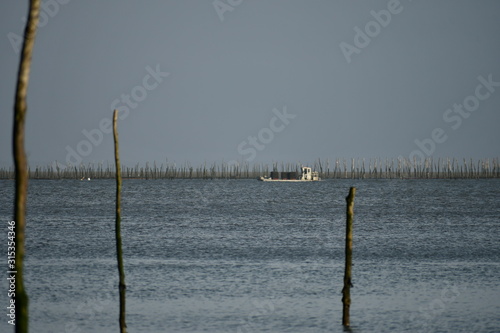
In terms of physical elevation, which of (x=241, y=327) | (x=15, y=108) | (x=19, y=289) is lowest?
(x=241, y=327)

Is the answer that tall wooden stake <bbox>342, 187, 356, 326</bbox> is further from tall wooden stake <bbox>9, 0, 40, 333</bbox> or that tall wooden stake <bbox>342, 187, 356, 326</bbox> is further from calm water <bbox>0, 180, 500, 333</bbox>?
tall wooden stake <bbox>9, 0, 40, 333</bbox>

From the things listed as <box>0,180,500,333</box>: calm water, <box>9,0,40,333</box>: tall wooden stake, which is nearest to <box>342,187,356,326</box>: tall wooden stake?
<box>0,180,500,333</box>: calm water

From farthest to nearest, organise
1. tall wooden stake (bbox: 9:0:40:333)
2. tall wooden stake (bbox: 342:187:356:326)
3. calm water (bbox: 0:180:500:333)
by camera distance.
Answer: calm water (bbox: 0:180:500:333), tall wooden stake (bbox: 342:187:356:326), tall wooden stake (bbox: 9:0:40:333)

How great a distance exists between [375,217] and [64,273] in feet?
138

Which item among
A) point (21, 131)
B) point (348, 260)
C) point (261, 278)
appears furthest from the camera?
point (261, 278)

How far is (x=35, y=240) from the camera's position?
151 ft

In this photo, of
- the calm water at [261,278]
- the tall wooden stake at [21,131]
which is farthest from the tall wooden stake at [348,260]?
the tall wooden stake at [21,131]

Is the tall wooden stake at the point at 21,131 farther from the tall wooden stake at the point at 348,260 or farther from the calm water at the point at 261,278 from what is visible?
the tall wooden stake at the point at 348,260

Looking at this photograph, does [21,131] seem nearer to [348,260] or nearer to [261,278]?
[348,260]

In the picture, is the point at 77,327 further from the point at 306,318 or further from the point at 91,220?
the point at 91,220

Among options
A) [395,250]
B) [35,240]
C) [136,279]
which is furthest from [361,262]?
[35,240]

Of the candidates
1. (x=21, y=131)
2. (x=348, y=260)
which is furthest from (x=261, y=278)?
(x=21, y=131)

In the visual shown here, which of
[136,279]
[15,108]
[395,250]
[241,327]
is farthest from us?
[395,250]

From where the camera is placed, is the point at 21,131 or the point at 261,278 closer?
the point at 21,131
